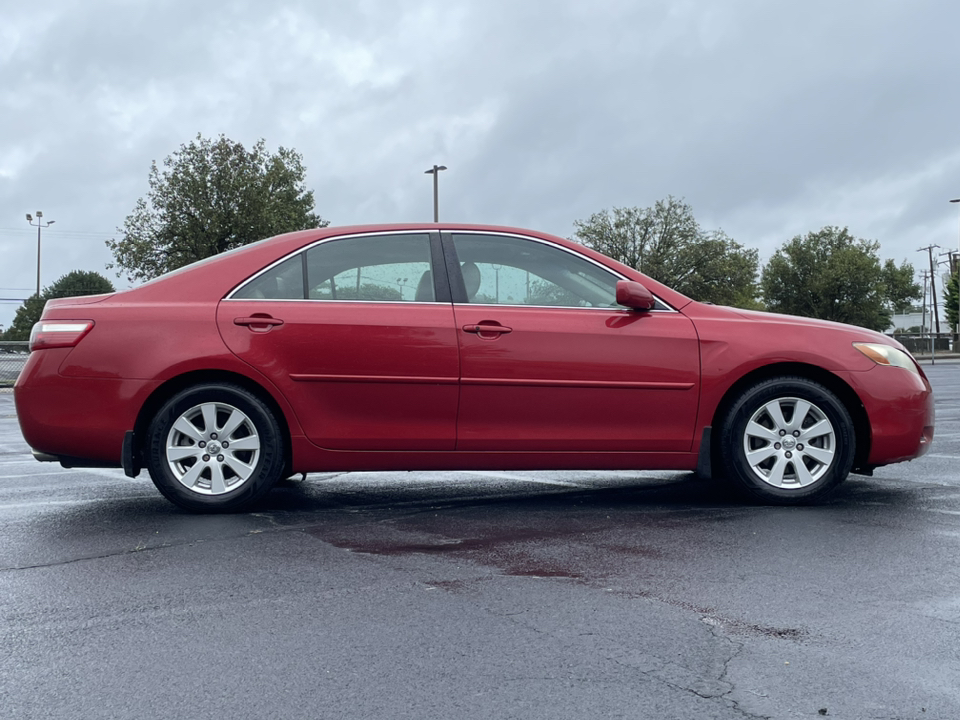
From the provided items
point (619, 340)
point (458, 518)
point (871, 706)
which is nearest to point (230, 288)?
point (458, 518)

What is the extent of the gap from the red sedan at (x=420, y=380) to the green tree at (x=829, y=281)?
83.2 m

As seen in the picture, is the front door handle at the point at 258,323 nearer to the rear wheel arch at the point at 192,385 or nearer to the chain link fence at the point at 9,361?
the rear wheel arch at the point at 192,385

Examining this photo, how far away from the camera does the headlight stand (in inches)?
240

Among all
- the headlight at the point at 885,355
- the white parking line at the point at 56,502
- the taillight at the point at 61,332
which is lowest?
the white parking line at the point at 56,502

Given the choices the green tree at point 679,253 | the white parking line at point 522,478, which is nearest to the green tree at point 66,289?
the green tree at point 679,253

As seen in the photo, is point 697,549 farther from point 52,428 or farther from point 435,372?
point 52,428

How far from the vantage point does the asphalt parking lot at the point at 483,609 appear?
2930 mm

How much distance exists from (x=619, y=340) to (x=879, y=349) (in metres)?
1.56

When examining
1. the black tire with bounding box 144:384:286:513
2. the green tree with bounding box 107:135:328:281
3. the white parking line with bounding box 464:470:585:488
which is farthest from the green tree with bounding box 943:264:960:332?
the black tire with bounding box 144:384:286:513

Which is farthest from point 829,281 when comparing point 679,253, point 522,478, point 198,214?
point 522,478

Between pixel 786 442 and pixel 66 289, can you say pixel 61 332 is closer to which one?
pixel 786 442

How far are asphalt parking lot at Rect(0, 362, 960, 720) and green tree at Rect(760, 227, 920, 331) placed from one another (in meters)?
84.2

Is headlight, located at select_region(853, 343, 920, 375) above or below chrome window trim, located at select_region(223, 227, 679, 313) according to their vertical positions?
below

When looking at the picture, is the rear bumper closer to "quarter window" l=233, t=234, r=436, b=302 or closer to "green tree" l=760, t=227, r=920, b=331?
"quarter window" l=233, t=234, r=436, b=302
